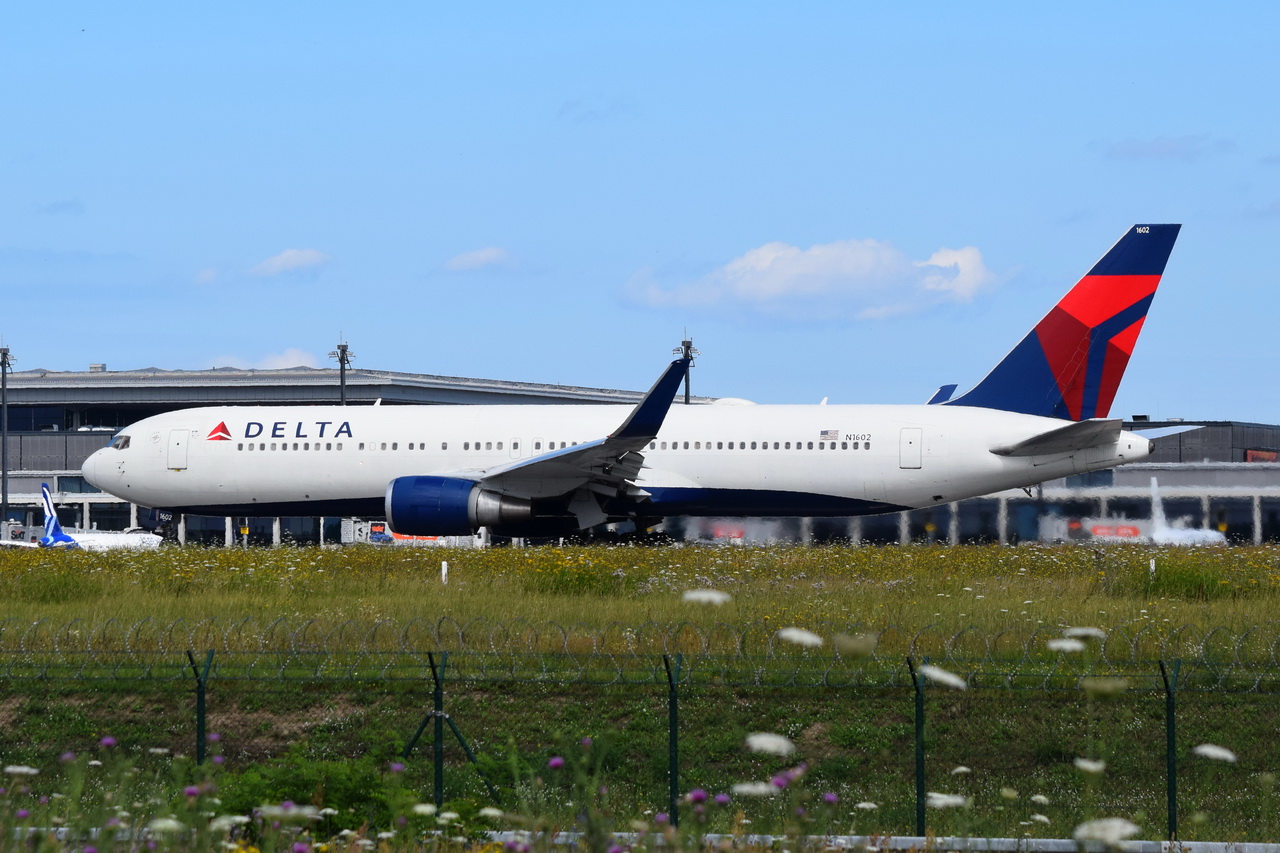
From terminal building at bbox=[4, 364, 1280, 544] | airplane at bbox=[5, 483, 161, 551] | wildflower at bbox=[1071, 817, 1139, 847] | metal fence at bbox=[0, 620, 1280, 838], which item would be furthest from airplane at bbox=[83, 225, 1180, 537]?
wildflower at bbox=[1071, 817, 1139, 847]

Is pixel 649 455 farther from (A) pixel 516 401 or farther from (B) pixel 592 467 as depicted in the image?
(A) pixel 516 401

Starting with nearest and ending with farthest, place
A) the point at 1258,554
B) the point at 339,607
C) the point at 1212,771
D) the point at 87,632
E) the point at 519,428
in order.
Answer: the point at 1212,771 < the point at 87,632 < the point at 339,607 < the point at 1258,554 < the point at 519,428

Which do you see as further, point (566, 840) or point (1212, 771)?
point (1212, 771)

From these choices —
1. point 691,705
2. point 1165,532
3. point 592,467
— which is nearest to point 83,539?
point 592,467

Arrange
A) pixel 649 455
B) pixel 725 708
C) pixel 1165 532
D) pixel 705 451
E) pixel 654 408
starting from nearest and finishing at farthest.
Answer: pixel 725 708
pixel 654 408
pixel 705 451
pixel 649 455
pixel 1165 532

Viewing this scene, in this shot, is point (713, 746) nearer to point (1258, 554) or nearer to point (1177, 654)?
point (1177, 654)

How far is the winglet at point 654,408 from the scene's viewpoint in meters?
27.1

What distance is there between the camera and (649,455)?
31.0 m

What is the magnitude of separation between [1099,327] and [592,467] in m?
11.8

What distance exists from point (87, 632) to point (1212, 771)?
13654 mm

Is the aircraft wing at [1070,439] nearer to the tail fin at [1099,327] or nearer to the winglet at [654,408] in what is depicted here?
the tail fin at [1099,327]

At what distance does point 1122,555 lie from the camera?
87.2 feet

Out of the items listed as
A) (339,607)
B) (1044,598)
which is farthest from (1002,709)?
(339,607)

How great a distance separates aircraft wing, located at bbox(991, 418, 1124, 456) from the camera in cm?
2800
